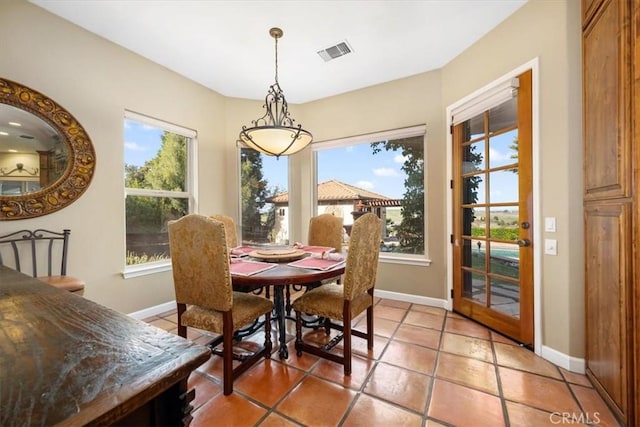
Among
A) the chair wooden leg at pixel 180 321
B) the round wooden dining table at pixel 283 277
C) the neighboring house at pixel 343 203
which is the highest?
the neighboring house at pixel 343 203

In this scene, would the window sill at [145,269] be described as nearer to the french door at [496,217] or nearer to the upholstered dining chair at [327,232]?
the upholstered dining chair at [327,232]

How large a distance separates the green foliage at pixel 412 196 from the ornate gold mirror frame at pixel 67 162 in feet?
10.6

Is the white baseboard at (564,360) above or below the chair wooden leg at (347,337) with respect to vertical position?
below

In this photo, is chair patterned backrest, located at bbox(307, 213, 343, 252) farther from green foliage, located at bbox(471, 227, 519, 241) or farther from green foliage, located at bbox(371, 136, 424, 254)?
green foliage, located at bbox(471, 227, 519, 241)

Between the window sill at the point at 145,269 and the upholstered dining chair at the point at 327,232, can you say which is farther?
the upholstered dining chair at the point at 327,232

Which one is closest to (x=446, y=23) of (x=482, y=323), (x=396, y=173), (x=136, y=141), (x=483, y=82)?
(x=483, y=82)

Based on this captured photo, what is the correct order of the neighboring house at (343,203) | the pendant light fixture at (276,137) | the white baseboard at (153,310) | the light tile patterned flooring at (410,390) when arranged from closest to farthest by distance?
1. the light tile patterned flooring at (410,390)
2. the pendant light fixture at (276,137)
3. the white baseboard at (153,310)
4. the neighboring house at (343,203)

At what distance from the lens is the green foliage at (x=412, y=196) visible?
3342 mm

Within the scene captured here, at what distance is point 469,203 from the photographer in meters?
2.82

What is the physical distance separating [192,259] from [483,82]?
116 inches

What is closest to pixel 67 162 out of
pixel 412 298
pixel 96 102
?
pixel 96 102

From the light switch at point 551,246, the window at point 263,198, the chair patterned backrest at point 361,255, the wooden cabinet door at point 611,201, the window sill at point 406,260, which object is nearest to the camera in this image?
the wooden cabinet door at point 611,201

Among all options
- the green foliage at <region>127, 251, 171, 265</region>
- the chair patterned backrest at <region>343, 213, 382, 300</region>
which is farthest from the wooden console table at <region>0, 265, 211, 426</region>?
the green foliage at <region>127, 251, 171, 265</region>

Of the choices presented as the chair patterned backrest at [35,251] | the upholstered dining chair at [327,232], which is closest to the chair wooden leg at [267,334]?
the upholstered dining chair at [327,232]
